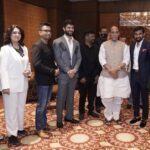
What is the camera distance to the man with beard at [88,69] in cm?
406

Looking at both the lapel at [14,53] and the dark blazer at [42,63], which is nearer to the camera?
the lapel at [14,53]

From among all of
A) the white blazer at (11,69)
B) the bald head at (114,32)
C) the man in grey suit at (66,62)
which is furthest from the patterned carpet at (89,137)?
the bald head at (114,32)

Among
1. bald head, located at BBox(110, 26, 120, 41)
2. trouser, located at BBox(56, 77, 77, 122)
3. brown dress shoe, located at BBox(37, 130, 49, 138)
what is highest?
bald head, located at BBox(110, 26, 120, 41)

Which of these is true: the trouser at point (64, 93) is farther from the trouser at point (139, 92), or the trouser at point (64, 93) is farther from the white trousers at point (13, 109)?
the trouser at point (139, 92)

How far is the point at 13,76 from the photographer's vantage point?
3.03 meters

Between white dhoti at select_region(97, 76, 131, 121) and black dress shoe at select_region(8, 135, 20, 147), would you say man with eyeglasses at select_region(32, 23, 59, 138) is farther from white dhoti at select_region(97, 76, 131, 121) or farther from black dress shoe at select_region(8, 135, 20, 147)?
white dhoti at select_region(97, 76, 131, 121)

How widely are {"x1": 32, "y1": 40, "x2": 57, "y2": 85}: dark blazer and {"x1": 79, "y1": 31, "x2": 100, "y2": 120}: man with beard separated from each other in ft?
2.58

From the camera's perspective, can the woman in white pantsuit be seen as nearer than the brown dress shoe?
Yes

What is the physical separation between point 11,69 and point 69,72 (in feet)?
2.95

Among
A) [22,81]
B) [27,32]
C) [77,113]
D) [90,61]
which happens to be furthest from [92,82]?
[27,32]

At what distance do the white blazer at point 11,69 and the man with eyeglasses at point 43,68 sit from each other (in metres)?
0.21

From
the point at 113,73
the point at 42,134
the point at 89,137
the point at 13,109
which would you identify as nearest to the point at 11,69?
the point at 13,109

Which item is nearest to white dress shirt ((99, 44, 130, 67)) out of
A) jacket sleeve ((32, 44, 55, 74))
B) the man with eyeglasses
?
the man with eyeglasses

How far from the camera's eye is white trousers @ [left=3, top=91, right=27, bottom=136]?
3.07 metres
